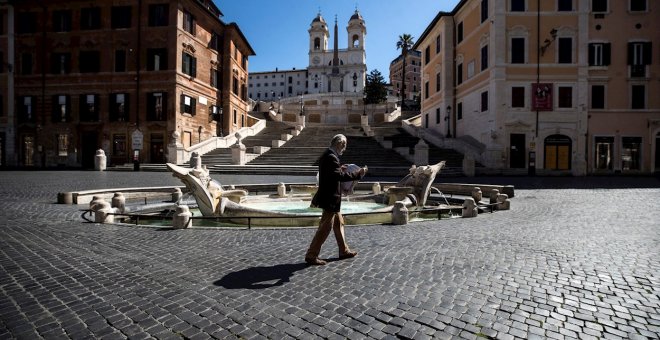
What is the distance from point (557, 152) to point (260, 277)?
31.3 m

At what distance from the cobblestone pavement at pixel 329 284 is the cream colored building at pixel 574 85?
2371 cm

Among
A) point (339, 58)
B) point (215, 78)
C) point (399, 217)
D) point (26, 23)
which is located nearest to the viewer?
point (399, 217)

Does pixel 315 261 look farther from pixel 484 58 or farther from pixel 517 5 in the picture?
pixel 517 5

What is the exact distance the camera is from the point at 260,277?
4770mm

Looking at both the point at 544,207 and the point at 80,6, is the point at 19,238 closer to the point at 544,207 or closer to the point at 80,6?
the point at 544,207

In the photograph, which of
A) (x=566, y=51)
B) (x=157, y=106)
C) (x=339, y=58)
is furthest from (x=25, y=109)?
(x=339, y=58)

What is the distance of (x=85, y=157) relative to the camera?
35.3 metres

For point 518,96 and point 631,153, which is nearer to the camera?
point 518,96

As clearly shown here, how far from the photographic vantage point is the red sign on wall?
95.9 feet

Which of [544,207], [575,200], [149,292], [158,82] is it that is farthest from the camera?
[158,82]

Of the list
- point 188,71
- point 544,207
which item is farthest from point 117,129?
point 544,207

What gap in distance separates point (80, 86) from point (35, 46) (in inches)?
254

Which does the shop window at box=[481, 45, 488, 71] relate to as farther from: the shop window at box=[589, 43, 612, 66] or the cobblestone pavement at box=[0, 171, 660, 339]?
the cobblestone pavement at box=[0, 171, 660, 339]

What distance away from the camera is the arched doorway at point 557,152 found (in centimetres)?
2950
